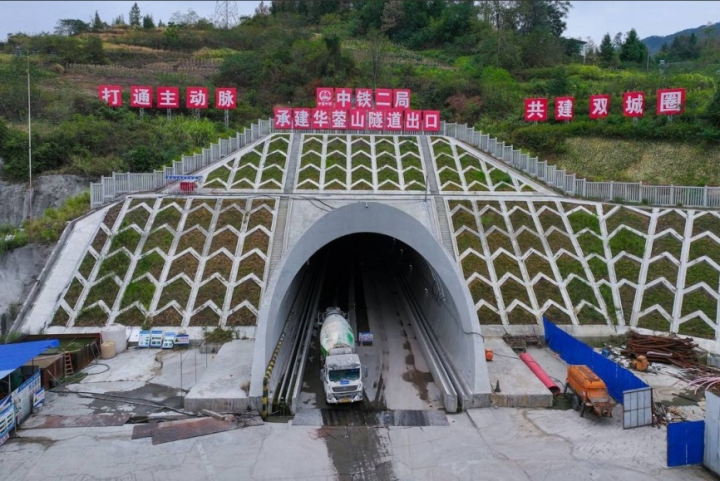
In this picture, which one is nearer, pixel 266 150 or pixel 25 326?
pixel 25 326

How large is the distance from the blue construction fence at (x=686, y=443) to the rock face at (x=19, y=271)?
84.6ft

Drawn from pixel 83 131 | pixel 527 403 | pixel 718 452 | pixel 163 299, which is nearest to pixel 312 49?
pixel 83 131

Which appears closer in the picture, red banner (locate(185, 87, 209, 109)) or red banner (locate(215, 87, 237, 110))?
red banner (locate(215, 87, 237, 110))

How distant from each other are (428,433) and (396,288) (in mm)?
14747

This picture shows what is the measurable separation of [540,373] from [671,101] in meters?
23.7

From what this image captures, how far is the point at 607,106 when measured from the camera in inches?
1335

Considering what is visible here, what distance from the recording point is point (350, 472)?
12477 millimetres

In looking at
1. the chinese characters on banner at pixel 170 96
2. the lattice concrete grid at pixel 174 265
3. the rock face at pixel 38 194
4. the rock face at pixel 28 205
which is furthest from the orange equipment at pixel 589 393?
the chinese characters on banner at pixel 170 96

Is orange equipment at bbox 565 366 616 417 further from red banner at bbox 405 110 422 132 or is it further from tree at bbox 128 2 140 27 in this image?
tree at bbox 128 2 140 27

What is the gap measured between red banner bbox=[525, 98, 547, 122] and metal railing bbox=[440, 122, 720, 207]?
16.3 feet

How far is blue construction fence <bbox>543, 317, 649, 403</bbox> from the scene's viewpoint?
15477mm

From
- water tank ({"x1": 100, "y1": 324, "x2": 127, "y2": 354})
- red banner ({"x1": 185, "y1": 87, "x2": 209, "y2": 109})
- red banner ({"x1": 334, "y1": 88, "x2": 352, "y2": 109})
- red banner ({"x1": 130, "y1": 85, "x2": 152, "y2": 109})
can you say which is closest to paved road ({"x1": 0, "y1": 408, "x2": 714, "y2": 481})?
water tank ({"x1": 100, "y1": 324, "x2": 127, "y2": 354})

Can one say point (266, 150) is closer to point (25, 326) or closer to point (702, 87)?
point (25, 326)

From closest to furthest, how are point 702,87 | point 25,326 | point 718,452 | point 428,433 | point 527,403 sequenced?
point 718,452
point 428,433
point 527,403
point 25,326
point 702,87
